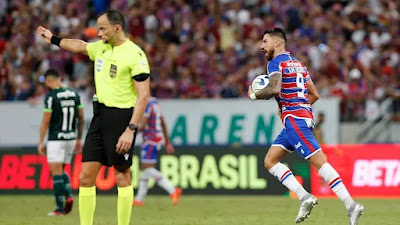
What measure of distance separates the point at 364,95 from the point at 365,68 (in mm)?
1443

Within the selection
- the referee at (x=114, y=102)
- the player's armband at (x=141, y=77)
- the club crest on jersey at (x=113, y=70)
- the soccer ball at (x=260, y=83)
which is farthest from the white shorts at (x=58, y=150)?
the player's armband at (x=141, y=77)

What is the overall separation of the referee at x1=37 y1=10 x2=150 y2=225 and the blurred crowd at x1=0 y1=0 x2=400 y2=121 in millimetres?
13497

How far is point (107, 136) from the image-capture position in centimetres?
1052

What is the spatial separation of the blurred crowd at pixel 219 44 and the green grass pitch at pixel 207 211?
4.62 m

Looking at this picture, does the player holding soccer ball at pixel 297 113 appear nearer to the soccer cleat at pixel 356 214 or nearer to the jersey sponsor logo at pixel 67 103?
the soccer cleat at pixel 356 214

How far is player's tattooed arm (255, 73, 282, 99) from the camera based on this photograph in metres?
11.5

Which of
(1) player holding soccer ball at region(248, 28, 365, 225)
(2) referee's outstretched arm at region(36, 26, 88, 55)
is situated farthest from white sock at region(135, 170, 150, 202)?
(2) referee's outstretched arm at region(36, 26, 88, 55)

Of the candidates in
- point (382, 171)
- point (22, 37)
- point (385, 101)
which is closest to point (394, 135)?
point (385, 101)

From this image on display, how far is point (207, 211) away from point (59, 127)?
2997mm

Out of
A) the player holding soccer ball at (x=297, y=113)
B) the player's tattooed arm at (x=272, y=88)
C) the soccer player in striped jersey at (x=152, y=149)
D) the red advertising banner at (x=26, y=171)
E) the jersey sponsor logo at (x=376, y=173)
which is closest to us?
the player's tattooed arm at (x=272, y=88)

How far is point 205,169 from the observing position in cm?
2109

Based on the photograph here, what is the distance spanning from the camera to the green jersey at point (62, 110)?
1576 cm

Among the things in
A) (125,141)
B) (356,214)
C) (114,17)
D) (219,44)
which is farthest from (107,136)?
(219,44)

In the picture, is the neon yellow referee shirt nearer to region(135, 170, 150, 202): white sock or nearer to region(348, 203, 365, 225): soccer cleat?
region(348, 203, 365, 225): soccer cleat
